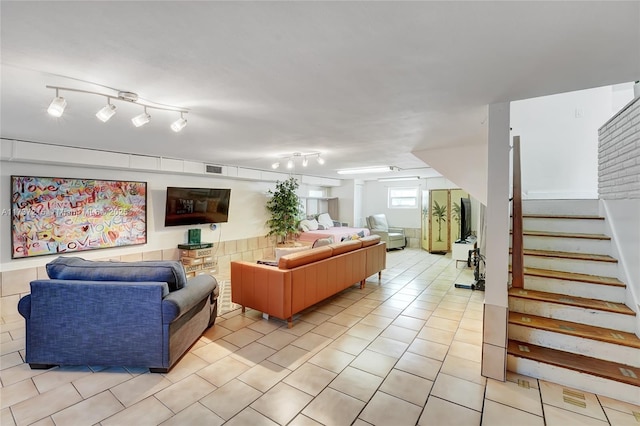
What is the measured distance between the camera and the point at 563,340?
222cm

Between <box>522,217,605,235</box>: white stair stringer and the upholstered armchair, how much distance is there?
491 centimetres

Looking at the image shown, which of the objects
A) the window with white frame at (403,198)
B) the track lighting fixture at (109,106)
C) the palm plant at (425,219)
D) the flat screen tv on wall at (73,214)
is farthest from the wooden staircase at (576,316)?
the window with white frame at (403,198)

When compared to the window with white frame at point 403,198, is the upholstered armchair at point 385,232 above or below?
below

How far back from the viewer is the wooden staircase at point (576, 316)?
2.01 meters

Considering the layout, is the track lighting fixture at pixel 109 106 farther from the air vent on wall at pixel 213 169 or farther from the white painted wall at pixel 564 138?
the white painted wall at pixel 564 138

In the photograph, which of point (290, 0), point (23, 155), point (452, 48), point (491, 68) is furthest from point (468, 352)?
point (23, 155)

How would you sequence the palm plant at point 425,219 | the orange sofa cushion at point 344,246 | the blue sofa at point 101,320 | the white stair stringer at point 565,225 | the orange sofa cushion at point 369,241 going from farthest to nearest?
the palm plant at point 425,219
the orange sofa cushion at point 369,241
the orange sofa cushion at point 344,246
the white stair stringer at point 565,225
the blue sofa at point 101,320

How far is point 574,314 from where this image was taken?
231 cm

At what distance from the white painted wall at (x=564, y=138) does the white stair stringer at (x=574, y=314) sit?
204 centimetres

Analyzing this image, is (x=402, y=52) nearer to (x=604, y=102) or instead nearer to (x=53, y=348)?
(x=53, y=348)

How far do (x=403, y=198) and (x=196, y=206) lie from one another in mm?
6383

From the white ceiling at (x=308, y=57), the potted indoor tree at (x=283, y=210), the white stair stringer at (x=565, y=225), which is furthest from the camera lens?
the potted indoor tree at (x=283, y=210)

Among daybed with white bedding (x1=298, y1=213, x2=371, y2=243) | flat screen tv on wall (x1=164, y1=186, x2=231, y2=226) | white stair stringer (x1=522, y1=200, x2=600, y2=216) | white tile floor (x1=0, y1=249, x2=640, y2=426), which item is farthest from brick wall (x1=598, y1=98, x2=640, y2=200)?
flat screen tv on wall (x1=164, y1=186, x2=231, y2=226)

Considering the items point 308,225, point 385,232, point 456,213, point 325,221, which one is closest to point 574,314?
point 456,213
